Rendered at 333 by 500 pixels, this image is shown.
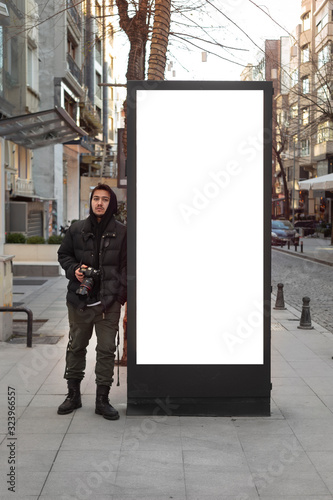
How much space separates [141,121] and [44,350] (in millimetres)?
4102

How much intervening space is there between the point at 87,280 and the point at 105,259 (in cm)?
27

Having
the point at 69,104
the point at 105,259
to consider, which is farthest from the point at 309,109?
the point at 105,259

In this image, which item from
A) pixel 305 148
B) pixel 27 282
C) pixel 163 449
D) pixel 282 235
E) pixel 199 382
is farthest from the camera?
pixel 305 148

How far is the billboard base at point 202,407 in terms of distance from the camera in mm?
5805

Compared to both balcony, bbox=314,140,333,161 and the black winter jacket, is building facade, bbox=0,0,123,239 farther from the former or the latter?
balcony, bbox=314,140,333,161

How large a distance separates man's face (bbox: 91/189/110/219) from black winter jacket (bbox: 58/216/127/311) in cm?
11

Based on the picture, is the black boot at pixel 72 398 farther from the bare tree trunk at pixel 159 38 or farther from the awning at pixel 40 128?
the awning at pixel 40 128

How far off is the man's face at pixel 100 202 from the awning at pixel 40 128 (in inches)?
445

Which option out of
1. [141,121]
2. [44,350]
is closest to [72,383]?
[141,121]

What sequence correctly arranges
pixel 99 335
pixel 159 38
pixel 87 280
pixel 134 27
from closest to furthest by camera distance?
pixel 87 280
pixel 99 335
pixel 159 38
pixel 134 27

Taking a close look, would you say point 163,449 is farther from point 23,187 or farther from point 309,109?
point 309,109

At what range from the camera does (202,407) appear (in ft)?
19.1

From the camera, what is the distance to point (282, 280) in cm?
2012

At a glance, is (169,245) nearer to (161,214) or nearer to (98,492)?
(161,214)
